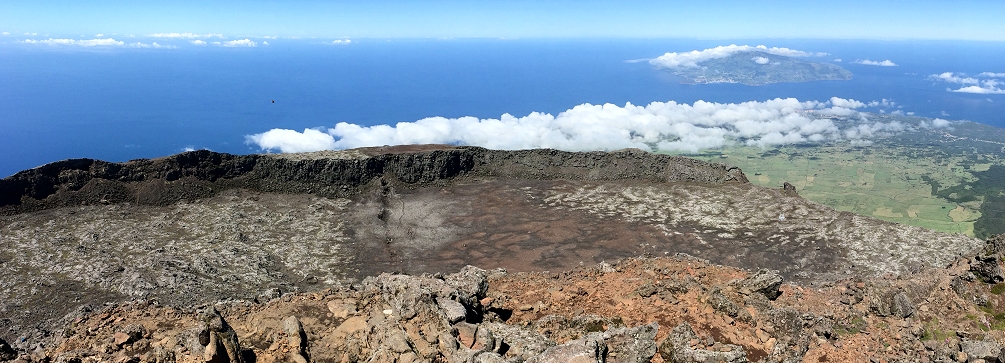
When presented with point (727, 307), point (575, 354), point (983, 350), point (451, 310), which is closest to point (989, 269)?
point (983, 350)

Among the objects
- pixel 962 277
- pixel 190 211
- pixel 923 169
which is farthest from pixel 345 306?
pixel 923 169

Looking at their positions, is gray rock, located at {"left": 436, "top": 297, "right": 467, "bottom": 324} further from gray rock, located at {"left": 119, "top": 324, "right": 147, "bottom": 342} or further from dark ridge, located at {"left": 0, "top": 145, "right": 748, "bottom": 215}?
dark ridge, located at {"left": 0, "top": 145, "right": 748, "bottom": 215}

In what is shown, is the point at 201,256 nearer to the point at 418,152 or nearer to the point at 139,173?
the point at 139,173

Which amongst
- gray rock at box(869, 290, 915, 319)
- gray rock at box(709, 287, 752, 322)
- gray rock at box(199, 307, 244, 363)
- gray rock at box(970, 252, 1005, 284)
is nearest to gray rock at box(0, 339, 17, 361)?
gray rock at box(199, 307, 244, 363)

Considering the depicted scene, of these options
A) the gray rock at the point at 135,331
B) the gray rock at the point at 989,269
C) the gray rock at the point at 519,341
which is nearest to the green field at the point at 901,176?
the gray rock at the point at 989,269

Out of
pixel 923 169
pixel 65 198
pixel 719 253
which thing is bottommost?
pixel 923 169
